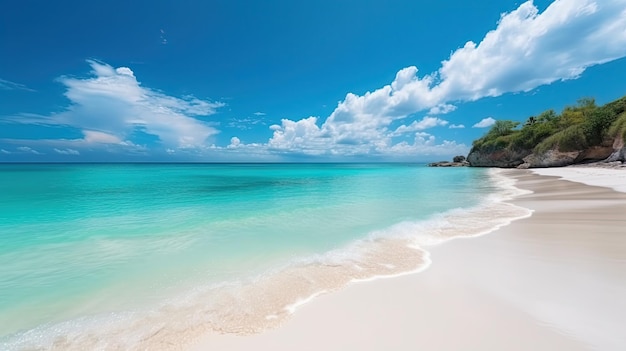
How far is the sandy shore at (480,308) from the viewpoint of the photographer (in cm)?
243

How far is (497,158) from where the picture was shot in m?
59.4

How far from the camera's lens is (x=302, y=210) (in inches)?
442

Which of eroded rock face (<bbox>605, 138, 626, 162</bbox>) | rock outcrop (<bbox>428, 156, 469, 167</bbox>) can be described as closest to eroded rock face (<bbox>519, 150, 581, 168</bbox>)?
eroded rock face (<bbox>605, 138, 626, 162</bbox>)

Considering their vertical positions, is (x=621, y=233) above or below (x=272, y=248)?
above

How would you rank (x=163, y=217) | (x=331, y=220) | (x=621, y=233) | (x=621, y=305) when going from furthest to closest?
(x=163, y=217) < (x=331, y=220) < (x=621, y=233) < (x=621, y=305)

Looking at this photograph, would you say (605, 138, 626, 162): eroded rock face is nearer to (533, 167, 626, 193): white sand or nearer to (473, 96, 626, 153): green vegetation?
(473, 96, 626, 153): green vegetation

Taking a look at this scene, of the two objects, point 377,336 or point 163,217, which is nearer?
point 377,336

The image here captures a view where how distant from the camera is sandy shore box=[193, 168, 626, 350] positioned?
2430 mm

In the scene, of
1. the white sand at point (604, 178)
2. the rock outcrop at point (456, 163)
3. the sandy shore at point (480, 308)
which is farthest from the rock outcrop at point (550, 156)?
the sandy shore at point (480, 308)

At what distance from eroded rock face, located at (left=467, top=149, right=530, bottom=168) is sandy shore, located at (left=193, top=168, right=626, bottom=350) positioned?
62845mm

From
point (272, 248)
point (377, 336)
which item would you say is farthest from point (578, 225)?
point (272, 248)

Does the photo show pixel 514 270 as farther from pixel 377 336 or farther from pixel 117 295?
pixel 117 295

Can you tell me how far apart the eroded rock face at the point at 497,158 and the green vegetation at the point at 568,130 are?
937 millimetres

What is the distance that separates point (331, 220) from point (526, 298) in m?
6.30
